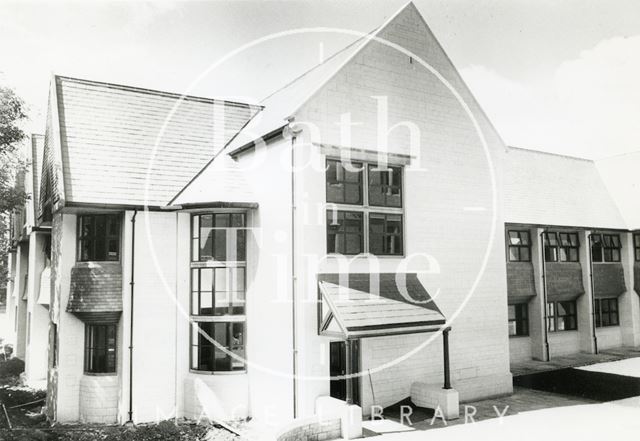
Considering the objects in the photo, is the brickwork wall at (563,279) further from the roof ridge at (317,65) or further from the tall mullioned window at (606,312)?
the roof ridge at (317,65)

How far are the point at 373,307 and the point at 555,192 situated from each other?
1703cm

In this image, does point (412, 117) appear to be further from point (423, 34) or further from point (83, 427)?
point (83, 427)

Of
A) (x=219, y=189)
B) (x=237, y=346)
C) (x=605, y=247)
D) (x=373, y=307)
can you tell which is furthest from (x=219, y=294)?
(x=605, y=247)

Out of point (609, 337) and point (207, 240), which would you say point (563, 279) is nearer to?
point (609, 337)

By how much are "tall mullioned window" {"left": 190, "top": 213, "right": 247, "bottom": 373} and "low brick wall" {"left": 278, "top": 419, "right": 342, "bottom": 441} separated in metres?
3.75

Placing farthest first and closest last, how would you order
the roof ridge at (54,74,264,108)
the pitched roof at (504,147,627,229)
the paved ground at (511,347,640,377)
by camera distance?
1. the pitched roof at (504,147,627,229)
2. the paved ground at (511,347,640,377)
3. the roof ridge at (54,74,264,108)

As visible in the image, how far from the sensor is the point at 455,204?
58.0 feet

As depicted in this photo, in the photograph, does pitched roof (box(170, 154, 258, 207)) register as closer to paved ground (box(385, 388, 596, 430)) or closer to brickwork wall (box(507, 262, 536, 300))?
paved ground (box(385, 388, 596, 430))

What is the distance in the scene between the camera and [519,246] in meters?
24.7

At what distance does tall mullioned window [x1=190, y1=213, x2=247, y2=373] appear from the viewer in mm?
16188

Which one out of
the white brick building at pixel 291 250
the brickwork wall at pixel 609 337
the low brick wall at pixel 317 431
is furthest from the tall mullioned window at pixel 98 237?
the brickwork wall at pixel 609 337

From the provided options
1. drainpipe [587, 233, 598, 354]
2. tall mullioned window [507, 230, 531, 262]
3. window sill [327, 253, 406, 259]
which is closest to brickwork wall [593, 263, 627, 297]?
drainpipe [587, 233, 598, 354]

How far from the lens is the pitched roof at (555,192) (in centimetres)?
2529

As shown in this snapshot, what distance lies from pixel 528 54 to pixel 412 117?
420 cm
